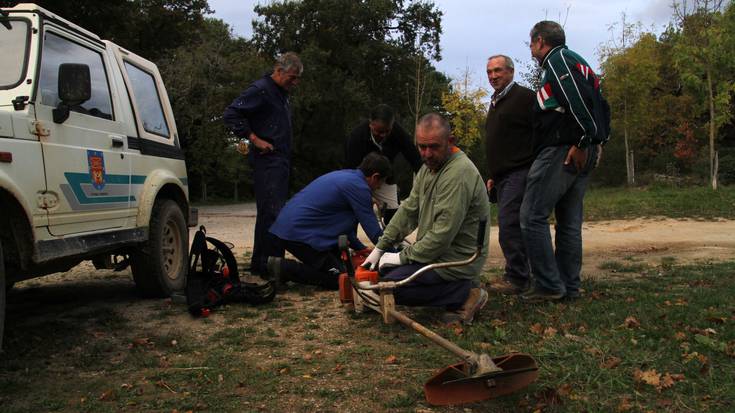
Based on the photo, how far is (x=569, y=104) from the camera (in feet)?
15.2

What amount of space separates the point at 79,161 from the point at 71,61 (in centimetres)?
83

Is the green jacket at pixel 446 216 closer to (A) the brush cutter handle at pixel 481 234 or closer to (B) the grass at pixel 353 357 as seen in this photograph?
(A) the brush cutter handle at pixel 481 234

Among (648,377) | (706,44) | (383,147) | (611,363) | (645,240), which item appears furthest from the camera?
(706,44)

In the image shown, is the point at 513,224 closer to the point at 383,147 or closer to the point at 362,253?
the point at 362,253

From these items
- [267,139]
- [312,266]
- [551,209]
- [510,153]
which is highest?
[267,139]

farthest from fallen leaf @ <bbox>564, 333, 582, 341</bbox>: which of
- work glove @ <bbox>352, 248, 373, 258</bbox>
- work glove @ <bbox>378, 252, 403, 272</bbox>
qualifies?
work glove @ <bbox>352, 248, 373, 258</bbox>

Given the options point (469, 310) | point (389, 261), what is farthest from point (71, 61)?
point (469, 310)

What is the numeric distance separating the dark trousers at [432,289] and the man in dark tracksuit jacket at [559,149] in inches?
31.3

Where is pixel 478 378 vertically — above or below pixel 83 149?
below

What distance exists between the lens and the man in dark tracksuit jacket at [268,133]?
620 cm

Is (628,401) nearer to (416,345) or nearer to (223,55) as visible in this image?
(416,345)

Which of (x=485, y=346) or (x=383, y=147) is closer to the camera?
(x=485, y=346)

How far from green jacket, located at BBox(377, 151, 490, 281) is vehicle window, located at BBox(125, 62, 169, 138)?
2512 millimetres

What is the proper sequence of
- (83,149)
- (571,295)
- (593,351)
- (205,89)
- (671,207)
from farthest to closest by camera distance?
(205,89)
(671,207)
(571,295)
(83,149)
(593,351)
